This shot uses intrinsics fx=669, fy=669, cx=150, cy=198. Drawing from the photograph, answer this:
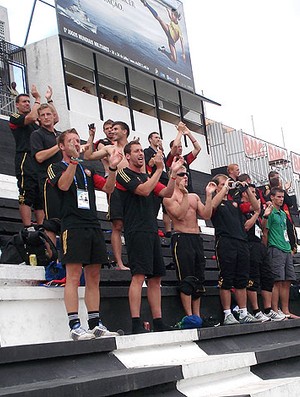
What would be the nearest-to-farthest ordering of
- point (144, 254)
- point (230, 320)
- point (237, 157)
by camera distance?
1. point (144, 254)
2. point (230, 320)
3. point (237, 157)

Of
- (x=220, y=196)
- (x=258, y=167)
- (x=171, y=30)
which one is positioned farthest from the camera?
(x=258, y=167)

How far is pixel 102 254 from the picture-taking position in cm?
493

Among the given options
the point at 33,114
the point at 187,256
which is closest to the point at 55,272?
the point at 187,256

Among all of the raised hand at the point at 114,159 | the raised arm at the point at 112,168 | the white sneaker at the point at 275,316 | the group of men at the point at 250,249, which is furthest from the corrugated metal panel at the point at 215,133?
the raised hand at the point at 114,159

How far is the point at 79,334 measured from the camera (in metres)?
4.49

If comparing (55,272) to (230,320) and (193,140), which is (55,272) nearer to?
(230,320)

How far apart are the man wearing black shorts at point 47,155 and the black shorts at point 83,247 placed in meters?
0.65

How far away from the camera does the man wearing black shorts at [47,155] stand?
5.57 m

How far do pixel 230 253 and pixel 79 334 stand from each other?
2776 millimetres

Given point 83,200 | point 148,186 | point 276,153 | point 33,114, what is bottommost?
point 83,200

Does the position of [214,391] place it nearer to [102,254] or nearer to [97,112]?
[102,254]

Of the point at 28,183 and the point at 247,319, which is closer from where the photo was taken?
the point at 28,183

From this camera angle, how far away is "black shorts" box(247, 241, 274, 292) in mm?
7461

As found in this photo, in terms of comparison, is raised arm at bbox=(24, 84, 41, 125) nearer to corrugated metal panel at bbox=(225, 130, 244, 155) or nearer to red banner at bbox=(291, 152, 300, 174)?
corrugated metal panel at bbox=(225, 130, 244, 155)
